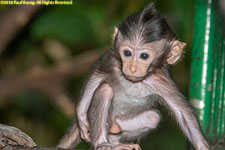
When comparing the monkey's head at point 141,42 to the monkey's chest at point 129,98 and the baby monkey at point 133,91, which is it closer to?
the baby monkey at point 133,91

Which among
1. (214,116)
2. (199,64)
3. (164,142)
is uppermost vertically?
(199,64)

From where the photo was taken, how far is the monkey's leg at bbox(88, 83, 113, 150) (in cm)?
482

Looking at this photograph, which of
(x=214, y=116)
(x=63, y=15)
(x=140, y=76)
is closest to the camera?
(x=140, y=76)

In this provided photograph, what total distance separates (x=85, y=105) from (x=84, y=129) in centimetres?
21

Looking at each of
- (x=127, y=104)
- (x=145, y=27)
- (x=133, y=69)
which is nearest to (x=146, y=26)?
(x=145, y=27)

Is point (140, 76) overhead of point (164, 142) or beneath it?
overhead

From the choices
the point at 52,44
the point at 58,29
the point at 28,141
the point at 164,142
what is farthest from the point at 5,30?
the point at 28,141

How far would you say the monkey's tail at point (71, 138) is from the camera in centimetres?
531

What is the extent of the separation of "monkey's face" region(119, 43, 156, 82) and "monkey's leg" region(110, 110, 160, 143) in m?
0.51

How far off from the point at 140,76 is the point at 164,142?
461cm

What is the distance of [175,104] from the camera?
512 centimetres

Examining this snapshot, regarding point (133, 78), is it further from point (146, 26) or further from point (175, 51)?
point (175, 51)

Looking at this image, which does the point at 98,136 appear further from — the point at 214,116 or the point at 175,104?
the point at 214,116

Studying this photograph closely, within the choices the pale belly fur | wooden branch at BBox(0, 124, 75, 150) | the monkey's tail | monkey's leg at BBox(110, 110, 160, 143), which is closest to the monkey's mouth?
the pale belly fur
